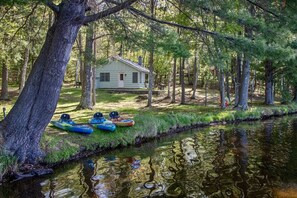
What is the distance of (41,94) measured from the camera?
848cm

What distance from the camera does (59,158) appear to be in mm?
9250

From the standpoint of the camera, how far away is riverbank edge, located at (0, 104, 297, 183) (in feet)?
26.7

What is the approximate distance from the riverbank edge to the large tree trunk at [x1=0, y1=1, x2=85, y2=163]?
1.39 ft

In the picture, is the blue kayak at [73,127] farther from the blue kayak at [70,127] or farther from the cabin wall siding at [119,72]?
the cabin wall siding at [119,72]

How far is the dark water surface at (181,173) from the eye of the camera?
6945 millimetres

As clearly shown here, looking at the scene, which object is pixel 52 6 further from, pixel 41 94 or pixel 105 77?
pixel 105 77

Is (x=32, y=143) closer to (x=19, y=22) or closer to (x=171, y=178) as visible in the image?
(x=171, y=178)

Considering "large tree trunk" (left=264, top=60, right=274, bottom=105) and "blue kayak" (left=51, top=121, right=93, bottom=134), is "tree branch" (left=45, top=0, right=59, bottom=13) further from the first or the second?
"large tree trunk" (left=264, top=60, right=274, bottom=105)

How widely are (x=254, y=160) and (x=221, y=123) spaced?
342 inches

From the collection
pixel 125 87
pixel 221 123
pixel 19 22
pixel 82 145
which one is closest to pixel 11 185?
pixel 82 145

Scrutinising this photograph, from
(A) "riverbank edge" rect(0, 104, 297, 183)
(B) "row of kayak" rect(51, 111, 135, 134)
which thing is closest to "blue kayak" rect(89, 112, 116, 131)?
(B) "row of kayak" rect(51, 111, 135, 134)

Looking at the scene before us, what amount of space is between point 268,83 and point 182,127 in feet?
51.1

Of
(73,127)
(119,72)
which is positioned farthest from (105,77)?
(73,127)

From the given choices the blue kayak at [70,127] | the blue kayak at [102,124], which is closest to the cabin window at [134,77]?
the blue kayak at [102,124]
